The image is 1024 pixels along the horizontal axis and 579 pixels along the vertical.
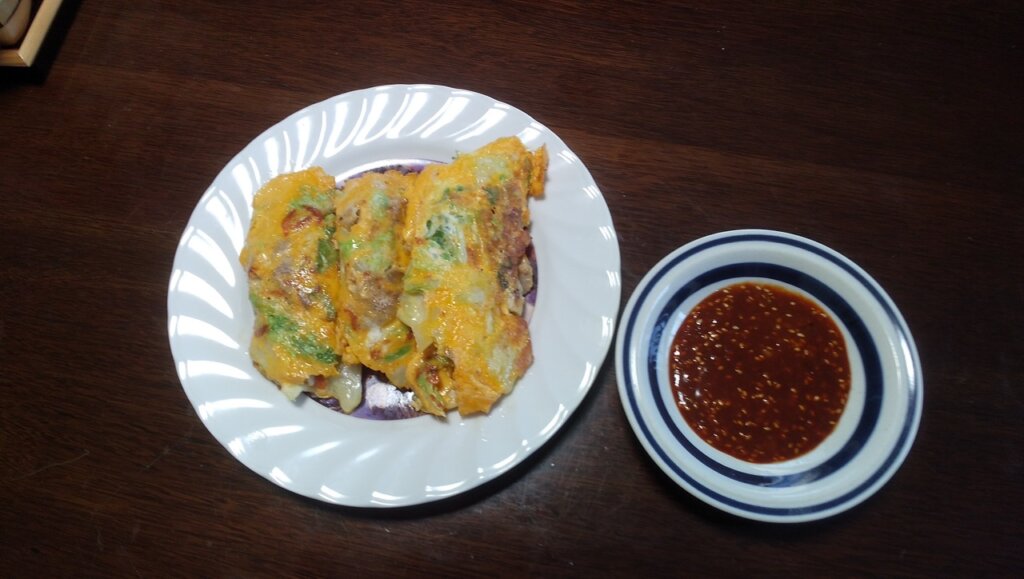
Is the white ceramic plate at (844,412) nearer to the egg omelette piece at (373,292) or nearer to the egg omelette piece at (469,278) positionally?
the egg omelette piece at (469,278)

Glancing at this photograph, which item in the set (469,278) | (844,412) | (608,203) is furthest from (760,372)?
(469,278)

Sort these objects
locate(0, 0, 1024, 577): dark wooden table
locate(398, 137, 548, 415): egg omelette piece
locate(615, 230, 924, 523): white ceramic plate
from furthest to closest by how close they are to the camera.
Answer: locate(0, 0, 1024, 577): dark wooden table → locate(398, 137, 548, 415): egg omelette piece → locate(615, 230, 924, 523): white ceramic plate

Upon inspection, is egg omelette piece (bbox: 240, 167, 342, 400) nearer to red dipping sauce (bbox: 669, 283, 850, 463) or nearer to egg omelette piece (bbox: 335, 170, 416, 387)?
egg omelette piece (bbox: 335, 170, 416, 387)

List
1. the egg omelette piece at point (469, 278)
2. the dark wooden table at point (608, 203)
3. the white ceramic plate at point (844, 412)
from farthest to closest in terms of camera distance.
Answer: the dark wooden table at point (608, 203) → the egg omelette piece at point (469, 278) → the white ceramic plate at point (844, 412)

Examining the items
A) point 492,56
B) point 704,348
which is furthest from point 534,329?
point 492,56

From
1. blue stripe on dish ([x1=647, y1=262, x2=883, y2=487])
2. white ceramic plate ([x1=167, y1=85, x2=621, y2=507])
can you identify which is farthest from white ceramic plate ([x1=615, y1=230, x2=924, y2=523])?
white ceramic plate ([x1=167, y1=85, x2=621, y2=507])

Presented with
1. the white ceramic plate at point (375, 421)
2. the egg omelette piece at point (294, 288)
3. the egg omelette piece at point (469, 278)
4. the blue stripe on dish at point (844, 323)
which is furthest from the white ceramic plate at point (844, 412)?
the egg omelette piece at point (294, 288)

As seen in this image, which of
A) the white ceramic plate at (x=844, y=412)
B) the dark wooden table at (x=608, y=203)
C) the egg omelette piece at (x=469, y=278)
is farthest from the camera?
the dark wooden table at (x=608, y=203)

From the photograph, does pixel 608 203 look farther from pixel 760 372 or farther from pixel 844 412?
pixel 844 412
